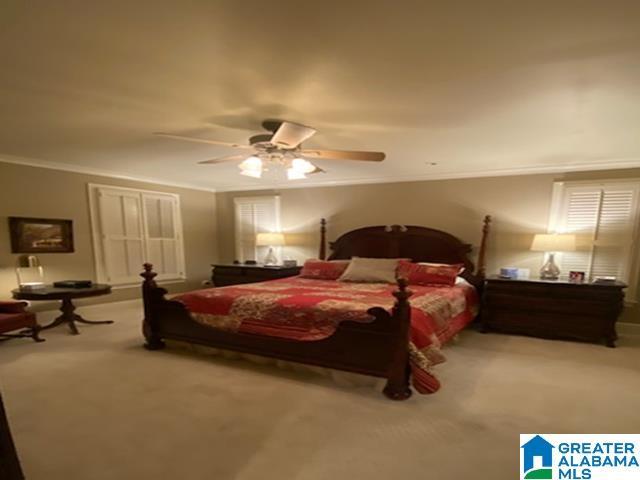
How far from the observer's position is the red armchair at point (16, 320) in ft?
11.2

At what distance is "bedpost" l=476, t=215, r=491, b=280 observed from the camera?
14.7 ft

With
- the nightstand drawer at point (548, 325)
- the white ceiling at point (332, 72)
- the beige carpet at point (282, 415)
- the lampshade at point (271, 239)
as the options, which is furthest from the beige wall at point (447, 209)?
the beige carpet at point (282, 415)

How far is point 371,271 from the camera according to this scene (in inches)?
174

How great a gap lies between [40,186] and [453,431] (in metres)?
5.37

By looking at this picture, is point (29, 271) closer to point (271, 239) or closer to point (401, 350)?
point (271, 239)

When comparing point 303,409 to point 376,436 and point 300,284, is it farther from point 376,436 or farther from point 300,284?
point 300,284

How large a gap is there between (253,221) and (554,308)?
4.90 metres

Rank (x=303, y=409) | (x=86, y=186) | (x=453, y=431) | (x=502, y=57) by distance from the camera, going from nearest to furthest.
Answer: (x=502, y=57) < (x=453, y=431) < (x=303, y=409) < (x=86, y=186)

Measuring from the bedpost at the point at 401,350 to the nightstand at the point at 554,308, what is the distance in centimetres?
224

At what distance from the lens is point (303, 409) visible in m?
2.29

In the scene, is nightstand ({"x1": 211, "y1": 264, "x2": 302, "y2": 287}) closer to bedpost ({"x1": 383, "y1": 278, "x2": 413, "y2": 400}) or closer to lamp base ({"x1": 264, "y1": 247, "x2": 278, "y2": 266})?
lamp base ({"x1": 264, "y1": 247, "x2": 278, "y2": 266})

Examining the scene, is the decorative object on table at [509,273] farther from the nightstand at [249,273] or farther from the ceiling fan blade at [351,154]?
the nightstand at [249,273]

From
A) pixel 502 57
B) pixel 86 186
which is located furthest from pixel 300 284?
pixel 86 186

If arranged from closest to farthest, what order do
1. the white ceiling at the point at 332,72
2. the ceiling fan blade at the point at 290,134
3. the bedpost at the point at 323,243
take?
the white ceiling at the point at 332,72
the ceiling fan blade at the point at 290,134
the bedpost at the point at 323,243
